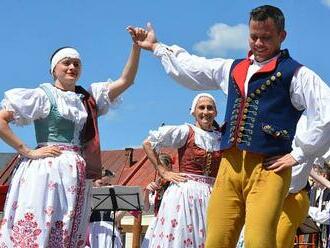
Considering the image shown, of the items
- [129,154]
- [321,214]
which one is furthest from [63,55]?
[129,154]

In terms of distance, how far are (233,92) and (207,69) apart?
0.85 ft

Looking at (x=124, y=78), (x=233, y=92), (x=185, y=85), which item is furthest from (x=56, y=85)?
(x=233, y=92)

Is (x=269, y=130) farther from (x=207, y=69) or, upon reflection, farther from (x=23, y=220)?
(x=23, y=220)

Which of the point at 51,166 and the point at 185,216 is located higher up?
the point at 51,166

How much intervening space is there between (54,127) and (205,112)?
6.49 ft

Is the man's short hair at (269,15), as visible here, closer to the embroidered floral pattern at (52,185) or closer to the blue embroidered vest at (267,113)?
the blue embroidered vest at (267,113)

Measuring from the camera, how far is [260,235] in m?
3.75

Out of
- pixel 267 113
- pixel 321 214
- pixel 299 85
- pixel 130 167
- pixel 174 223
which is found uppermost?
pixel 299 85

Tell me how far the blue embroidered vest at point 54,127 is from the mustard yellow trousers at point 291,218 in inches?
70.9

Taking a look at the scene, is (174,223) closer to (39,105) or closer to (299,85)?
(39,105)

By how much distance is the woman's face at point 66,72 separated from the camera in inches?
224

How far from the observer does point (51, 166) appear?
5.38 meters

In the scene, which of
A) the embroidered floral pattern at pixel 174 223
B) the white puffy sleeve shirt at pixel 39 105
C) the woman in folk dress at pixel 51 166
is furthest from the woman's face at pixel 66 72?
the embroidered floral pattern at pixel 174 223

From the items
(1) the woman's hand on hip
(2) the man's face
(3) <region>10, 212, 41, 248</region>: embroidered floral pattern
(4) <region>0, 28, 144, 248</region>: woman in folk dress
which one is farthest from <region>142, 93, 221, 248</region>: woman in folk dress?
(2) the man's face
